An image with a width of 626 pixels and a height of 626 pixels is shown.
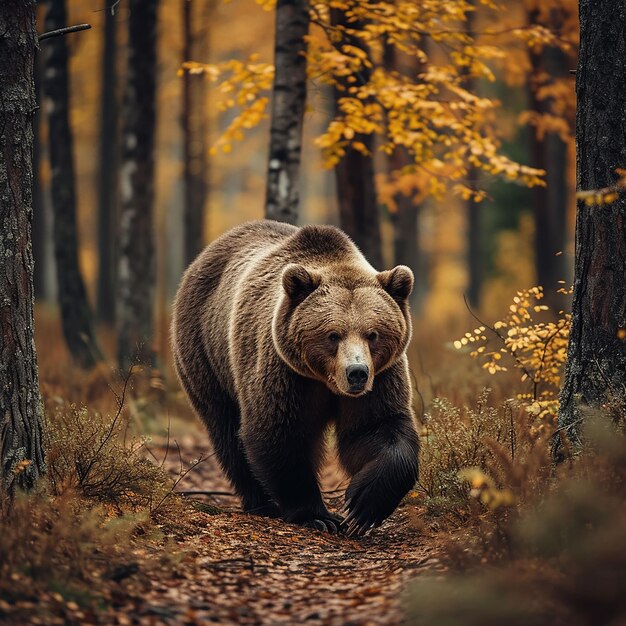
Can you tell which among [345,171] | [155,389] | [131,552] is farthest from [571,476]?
[155,389]

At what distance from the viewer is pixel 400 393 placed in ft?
20.3

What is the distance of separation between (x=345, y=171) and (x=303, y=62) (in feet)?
5.81

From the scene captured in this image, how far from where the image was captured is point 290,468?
6293 mm

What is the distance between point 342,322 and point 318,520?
1.46 m

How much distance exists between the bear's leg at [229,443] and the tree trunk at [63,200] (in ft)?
17.1

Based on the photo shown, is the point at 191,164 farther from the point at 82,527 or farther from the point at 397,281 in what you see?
the point at 82,527

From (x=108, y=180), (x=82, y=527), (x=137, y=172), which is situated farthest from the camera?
(x=108, y=180)

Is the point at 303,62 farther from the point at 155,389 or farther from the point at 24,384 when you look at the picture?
the point at 24,384

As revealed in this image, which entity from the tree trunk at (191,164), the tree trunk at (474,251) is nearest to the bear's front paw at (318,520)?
the tree trunk at (191,164)

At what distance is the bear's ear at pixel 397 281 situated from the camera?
6.18 meters

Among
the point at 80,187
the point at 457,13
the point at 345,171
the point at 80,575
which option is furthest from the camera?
the point at 80,187

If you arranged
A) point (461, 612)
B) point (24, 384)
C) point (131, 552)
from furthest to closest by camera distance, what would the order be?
point (24, 384) < point (131, 552) < point (461, 612)

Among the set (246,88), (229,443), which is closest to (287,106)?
(246,88)

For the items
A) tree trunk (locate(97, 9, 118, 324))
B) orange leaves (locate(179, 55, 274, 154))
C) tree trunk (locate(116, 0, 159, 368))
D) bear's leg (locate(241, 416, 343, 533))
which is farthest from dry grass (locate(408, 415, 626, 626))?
tree trunk (locate(97, 9, 118, 324))
